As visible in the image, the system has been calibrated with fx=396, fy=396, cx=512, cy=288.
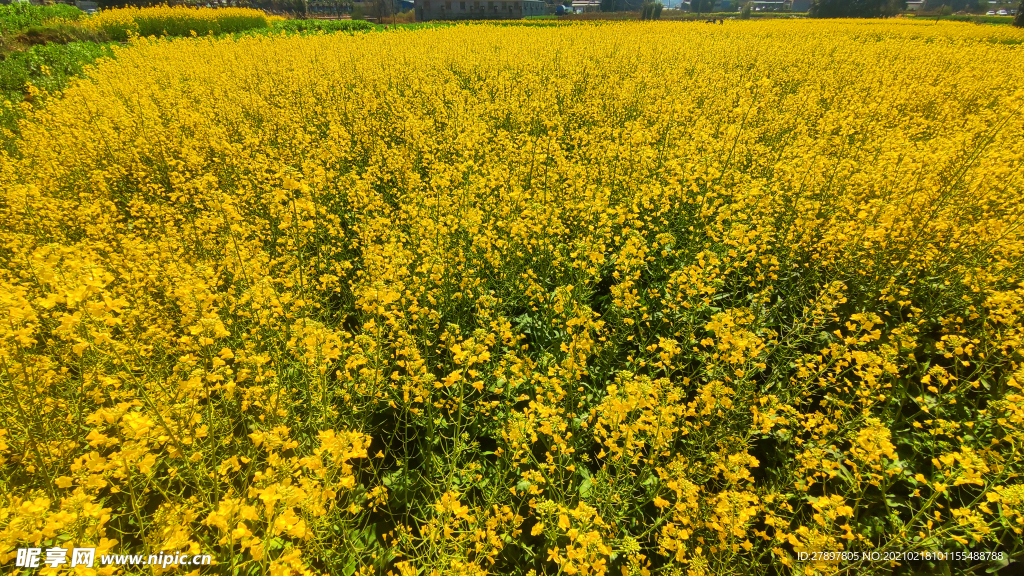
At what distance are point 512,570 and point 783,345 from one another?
9.66 feet

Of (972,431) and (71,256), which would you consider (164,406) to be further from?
(972,431)

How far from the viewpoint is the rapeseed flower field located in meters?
2.27

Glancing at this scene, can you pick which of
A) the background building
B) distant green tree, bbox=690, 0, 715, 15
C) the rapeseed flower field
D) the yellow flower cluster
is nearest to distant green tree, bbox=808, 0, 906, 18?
the background building

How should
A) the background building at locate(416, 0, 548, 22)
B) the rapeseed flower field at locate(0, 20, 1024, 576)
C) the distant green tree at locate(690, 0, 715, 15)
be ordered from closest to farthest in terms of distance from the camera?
the rapeseed flower field at locate(0, 20, 1024, 576) < the background building at locate(416, 0, 548, 22) < the distant green tree at locate(690, 0, 715, 15)

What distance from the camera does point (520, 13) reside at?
203ft

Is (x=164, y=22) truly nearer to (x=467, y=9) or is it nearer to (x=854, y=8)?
(x=467, y=9)

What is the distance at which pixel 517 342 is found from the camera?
149 inches

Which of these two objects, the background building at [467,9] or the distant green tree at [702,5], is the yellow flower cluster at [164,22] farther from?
the distant green tree at [702,5]

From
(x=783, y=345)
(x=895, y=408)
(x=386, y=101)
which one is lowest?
(x=895, y=408)

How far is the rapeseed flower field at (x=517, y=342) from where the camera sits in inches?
89.5

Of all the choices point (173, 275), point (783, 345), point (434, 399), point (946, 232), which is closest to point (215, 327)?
point (173, 275)

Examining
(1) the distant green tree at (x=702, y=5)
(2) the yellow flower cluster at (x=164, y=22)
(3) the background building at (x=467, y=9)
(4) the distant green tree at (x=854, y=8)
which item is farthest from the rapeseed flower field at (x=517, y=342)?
(1) the distant green tree at (x=702, y=5)

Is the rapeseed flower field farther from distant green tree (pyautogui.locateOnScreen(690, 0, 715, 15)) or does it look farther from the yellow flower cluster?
distant green tree (pyautogui.locateOnScreen(690, 0, 715, 15))

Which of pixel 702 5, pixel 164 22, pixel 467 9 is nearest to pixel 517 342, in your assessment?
pixel 164 22
